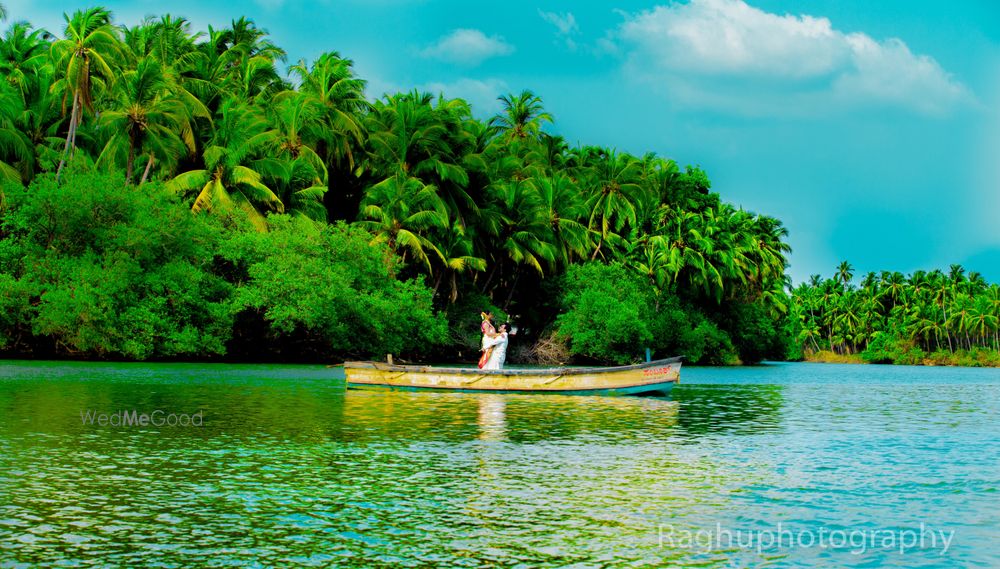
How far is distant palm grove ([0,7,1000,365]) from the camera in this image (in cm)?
3706

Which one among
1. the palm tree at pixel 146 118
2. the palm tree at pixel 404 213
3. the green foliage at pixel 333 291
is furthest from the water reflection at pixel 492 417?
the palm tree at pixel 146 118

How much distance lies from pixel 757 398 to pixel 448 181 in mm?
25734

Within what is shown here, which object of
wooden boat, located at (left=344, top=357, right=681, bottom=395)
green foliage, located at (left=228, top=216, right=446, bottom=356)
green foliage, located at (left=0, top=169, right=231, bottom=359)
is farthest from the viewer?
green foliage, located at (left=228, top=216, right=446, bottom=356)

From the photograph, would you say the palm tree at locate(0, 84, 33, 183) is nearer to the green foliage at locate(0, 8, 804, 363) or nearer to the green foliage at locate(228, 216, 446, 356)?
the green foliage at locate(0, 8, 804, 363)

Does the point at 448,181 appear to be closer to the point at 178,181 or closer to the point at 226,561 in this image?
the point at 178,181

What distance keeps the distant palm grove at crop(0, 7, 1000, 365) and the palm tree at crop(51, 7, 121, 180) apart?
12 centimetres

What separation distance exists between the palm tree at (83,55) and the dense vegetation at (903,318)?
74185 mm

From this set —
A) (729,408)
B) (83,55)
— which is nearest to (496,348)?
(729,408)

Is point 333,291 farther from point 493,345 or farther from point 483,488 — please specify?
point 483,488

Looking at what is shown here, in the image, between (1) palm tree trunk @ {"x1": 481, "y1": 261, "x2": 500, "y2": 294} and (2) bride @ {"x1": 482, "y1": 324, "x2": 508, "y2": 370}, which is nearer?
(2) bride @ {"x1": 482, "y1": 324, "x2": 508, "y2": 370}

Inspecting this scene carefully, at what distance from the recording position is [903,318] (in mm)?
101625

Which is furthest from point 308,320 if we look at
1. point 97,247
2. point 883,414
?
point 883,414

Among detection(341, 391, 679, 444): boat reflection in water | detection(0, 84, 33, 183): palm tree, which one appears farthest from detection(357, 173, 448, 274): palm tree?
detection(341, 391, 679, 444): boat reflection in water

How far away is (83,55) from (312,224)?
11672 millimetres
